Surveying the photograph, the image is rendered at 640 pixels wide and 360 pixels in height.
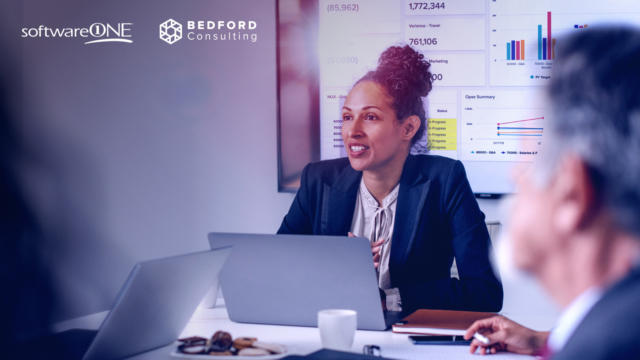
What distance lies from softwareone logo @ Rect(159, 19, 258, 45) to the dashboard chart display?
0.49 meters

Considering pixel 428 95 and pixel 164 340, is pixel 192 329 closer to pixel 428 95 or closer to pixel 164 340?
pixel 164 340

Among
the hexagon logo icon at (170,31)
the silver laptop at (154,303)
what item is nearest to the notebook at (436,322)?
the silver laptop at (154,303)

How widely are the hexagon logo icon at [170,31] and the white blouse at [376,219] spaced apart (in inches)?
52.3

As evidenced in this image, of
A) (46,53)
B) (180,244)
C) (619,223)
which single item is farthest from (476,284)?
(46,53)

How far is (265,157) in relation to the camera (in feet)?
10.1

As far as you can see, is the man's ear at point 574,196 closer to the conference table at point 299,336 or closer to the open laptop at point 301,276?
the conference table at point 299,336

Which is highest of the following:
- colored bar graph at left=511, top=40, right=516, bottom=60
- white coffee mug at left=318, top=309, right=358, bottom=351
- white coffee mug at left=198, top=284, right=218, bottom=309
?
colored bar graph at left=511, top=40, right=516, bottom=60

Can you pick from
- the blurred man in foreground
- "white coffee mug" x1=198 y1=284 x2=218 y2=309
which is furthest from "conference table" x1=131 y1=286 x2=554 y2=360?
the blurred man in foreground

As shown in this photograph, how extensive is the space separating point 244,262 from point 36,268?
18.8 inches

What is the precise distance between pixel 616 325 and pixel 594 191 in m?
0.12

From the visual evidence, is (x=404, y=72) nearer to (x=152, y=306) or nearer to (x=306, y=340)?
(x=306, y=340)

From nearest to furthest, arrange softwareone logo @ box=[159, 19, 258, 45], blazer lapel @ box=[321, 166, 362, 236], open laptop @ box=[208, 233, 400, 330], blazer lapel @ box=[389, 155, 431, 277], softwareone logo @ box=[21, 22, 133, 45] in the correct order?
open laptop @ box=[208, 233, 400, 330] → blazer lapel @ box=[389, 155, 431, 277] → blazer lapel @ box=[321, 166, 362, 236] → softwareone logo @ box=[159, 19, 258, 45] → softwareone logo @ box=[21, 22, 133, 45]

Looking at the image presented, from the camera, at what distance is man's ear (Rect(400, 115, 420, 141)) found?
2.66 m

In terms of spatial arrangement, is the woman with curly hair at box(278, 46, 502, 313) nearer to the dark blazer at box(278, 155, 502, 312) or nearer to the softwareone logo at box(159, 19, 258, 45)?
the dark blazer at box(278, 155, 502, 312)
